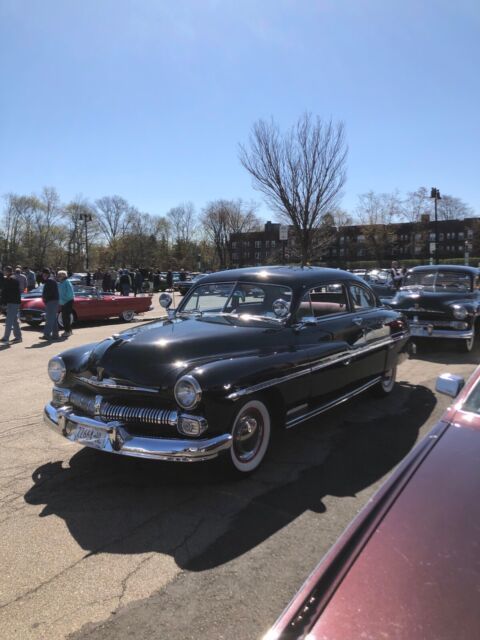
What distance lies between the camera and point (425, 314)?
9.55 m

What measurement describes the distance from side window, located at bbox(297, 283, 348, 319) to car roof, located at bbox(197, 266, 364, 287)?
0.32 feet

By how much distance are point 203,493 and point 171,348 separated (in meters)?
1.17

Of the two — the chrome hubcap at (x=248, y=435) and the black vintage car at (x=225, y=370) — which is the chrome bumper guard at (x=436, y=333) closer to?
the black vintage car at (x=225, y=370)

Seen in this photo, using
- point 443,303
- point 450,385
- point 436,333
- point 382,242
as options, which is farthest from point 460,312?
point 382,242

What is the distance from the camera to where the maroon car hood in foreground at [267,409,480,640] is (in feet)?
4.50

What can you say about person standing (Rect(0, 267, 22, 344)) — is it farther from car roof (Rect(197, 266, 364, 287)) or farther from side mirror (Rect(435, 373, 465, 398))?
side mirror (Rect(435, 373, 465, 398))

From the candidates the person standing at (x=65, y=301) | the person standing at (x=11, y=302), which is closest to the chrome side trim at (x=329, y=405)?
the person standing at (x=11, y=302)

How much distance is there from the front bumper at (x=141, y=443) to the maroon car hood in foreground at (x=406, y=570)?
1.52m

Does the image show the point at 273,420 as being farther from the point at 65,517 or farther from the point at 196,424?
the point at 65,517

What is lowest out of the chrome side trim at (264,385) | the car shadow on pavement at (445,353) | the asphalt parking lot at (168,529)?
the asphalt parking lot at (168,529)

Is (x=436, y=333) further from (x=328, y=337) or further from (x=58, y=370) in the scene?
(x=58, y=370)

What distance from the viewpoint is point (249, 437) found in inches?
153

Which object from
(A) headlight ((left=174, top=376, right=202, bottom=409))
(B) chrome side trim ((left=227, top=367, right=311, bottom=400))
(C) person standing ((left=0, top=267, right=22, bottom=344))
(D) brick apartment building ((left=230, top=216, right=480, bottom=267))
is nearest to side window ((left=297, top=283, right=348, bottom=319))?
(B) chrome side trim ((left=227, top=367, right=311, bottom=400))

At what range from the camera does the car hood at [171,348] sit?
147 inches
